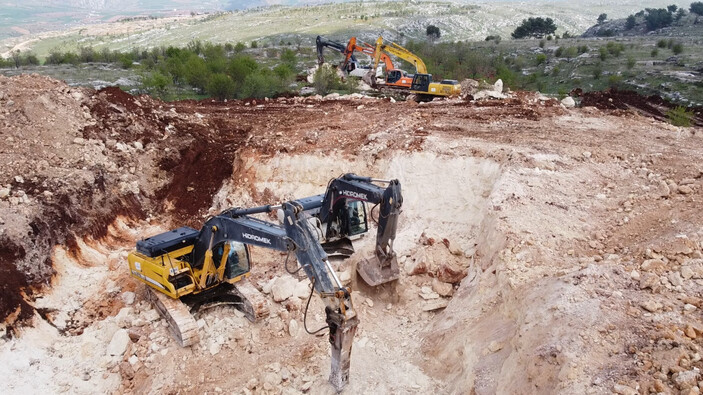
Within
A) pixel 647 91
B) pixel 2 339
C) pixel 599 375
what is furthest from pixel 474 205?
pixel 647 91

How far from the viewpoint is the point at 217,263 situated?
10.6 meters

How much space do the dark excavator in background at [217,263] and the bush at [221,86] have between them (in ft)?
69.7

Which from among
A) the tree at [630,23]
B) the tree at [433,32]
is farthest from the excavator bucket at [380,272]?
the tree at [630,23]

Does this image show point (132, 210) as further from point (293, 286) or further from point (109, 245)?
point (293, 286)

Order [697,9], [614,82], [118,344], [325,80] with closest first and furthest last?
[118,344]
[325,80]
[614,82]
[697,9]

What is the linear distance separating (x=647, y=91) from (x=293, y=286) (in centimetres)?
3288

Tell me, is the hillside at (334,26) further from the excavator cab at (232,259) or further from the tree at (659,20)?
the excavator cab at (232,259)

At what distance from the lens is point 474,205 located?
1313cm

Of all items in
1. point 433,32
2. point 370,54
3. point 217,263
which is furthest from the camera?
point 433,32

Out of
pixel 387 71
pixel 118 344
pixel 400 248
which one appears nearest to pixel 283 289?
pixel 400 248

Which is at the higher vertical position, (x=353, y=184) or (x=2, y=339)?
(x=353, y=184)

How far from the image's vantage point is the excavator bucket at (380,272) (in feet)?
35.5

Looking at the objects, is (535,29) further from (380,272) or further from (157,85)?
(380,272)

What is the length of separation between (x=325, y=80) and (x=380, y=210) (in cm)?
2339
